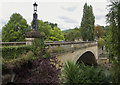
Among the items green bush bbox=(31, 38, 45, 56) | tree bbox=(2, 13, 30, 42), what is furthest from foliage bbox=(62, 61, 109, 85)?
tree bbox=(2, 13, 30, 42)

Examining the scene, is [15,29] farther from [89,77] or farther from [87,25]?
[89,77]

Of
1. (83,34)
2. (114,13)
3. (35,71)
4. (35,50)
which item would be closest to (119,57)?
(114,13)

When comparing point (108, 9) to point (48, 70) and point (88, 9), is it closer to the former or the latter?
point (48, 70)

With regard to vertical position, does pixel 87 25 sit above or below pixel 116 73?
above

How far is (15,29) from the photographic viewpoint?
2398cm

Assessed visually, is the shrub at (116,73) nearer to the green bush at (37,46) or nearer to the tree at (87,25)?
the green bush at (37,46)

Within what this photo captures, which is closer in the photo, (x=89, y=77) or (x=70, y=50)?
(x=89, y=77)

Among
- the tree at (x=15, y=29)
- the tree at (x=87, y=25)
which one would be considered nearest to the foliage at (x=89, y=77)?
the tree at (x=15, y=29)

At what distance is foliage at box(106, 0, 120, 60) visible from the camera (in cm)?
308

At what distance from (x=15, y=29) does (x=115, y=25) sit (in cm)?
2440

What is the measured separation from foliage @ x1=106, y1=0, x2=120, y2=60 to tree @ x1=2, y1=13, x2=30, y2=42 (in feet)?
75.5

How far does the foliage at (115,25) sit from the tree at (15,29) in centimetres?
2301

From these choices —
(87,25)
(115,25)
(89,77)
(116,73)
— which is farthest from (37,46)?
(87,25)

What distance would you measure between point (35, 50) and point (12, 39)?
19.5 m
